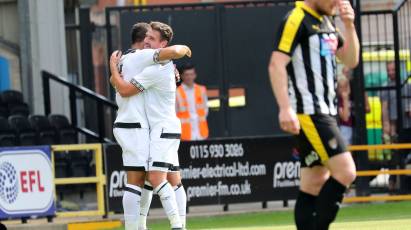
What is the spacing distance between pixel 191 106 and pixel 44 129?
232 centimetres

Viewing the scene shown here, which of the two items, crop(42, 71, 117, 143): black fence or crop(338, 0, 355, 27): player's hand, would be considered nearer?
crop(338, 0, 355, 27): player's hand

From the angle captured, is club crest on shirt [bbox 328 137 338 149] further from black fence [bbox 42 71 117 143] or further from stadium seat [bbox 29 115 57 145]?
stadium seat [bbox 29 115 57 145]

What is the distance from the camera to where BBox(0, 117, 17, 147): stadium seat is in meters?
17.8

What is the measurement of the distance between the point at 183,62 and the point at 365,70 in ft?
10.1

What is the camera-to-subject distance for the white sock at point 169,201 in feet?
36.9

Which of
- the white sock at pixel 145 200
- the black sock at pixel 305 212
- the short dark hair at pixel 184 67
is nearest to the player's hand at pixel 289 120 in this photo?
the black sock at pixel 305 212

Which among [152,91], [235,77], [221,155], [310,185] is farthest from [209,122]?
[310,185]

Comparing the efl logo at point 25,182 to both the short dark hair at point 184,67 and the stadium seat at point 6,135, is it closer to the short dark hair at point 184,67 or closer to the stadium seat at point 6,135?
the stadium seat at point 6,135

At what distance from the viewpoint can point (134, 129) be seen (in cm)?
Answer: 1130

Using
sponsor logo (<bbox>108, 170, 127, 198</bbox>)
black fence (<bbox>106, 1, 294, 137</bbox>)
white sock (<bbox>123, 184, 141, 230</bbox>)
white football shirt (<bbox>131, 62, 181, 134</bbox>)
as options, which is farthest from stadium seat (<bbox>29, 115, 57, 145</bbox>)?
white sock (<bbox>123, 184, 141, 230</bbox>)

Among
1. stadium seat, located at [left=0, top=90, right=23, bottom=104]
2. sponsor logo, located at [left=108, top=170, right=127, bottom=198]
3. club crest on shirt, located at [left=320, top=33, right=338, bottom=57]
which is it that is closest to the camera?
club crest on shirt, located at [left=320, top=33, right=338, bottom=57]

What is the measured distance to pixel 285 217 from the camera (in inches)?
613

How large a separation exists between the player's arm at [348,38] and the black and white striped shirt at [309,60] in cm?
13

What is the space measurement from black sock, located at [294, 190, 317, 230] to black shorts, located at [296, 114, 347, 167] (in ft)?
0.73
